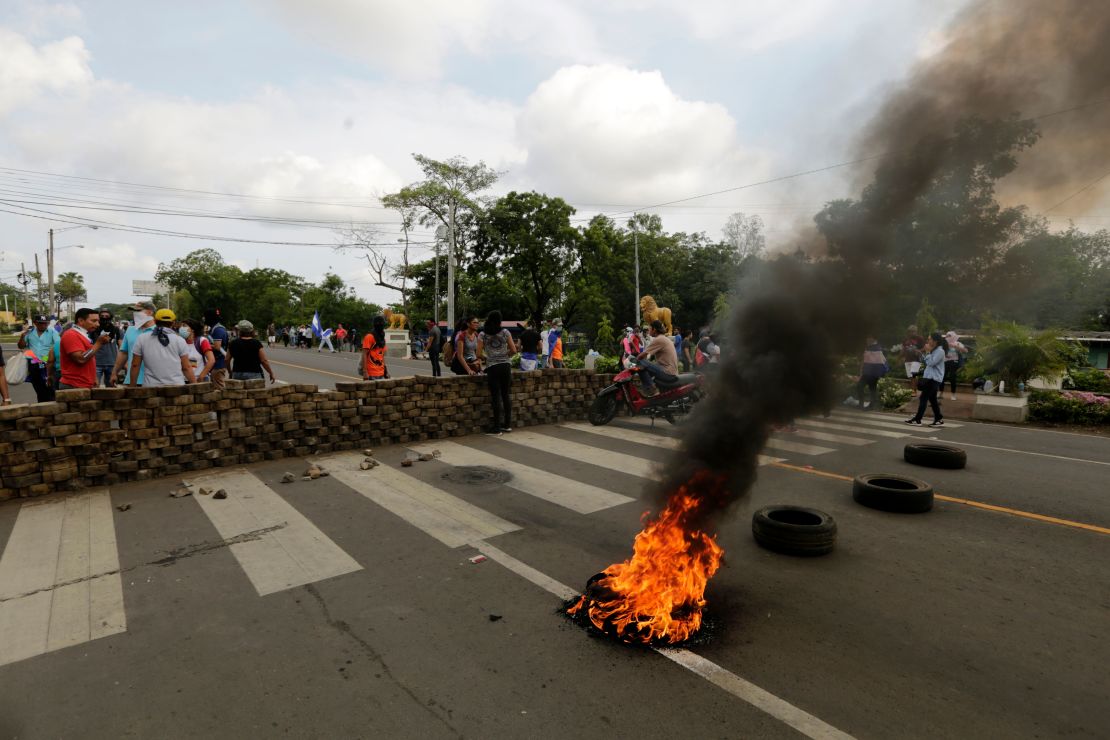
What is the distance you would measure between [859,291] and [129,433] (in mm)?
7700

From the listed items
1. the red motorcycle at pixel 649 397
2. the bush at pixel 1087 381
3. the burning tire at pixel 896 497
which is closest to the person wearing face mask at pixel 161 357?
the red motorcycle at pixel 649 397

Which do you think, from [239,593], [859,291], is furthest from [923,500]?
[239,593]

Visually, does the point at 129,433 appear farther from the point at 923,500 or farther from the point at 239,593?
the point at 923,500

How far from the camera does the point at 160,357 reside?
277 inches

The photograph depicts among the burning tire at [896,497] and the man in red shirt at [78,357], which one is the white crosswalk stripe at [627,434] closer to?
the burning tire at [896,497]

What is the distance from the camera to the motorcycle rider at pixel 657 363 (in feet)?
33.4

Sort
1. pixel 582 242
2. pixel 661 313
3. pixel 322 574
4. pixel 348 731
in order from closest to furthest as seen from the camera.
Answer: pixel 348 731
pixel 322 574
pixel 661 313
pixel 582 242

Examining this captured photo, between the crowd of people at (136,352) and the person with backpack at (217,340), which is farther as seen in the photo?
the person with backpack at (217,340)

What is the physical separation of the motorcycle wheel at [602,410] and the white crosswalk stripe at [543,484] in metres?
2.77

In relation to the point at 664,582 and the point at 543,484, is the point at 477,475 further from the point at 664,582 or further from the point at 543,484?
the point at 664,582

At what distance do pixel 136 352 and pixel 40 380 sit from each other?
5154 millimetres

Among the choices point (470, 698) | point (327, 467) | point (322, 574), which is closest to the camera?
point (470, 698)

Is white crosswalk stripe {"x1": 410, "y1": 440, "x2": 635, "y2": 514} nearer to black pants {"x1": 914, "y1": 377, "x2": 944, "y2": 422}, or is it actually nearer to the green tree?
black pants {"x1": 914, "y1": 377, "x2": 944, "y2": 422}

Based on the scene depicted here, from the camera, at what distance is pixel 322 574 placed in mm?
4238
